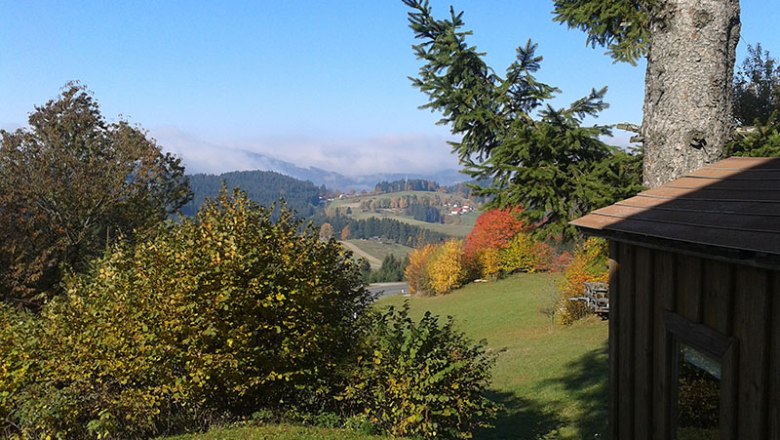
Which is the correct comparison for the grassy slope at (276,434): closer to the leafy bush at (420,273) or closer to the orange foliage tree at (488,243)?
the orange foliage tree at (488,243)

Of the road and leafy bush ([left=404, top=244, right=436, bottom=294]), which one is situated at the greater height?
leafy bush ([left=404, top=244, right=436, bottom=294])

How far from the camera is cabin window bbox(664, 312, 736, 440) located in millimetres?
4520

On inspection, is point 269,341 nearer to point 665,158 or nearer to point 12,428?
point 12,428

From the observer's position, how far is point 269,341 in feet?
34.8

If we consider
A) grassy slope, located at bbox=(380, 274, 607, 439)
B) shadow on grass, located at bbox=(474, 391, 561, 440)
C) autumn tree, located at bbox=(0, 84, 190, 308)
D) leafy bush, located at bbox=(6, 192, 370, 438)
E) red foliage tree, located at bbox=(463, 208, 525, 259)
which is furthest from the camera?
red foliage tree, located at bbox=(463, 208, 525, 259)

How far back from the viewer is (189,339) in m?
9.60

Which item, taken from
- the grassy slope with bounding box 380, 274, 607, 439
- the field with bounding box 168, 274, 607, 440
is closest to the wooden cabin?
the field with bounding box 168, 274, 607, 440

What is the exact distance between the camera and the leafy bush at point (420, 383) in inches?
376

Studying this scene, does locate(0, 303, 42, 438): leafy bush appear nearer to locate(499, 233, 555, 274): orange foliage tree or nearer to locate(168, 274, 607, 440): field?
locate(168, 274, 607, 440): field

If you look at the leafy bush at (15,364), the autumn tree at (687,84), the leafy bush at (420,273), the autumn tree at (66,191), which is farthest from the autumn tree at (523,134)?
the leafy bush at (420,273)

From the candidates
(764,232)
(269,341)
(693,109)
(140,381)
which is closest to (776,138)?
(693,109)

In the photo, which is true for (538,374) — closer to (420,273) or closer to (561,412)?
(561,412)

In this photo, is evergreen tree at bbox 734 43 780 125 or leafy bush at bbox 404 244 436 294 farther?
leafy bush at bbox 404 244 436 294

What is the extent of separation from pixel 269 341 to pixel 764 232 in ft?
27.6
